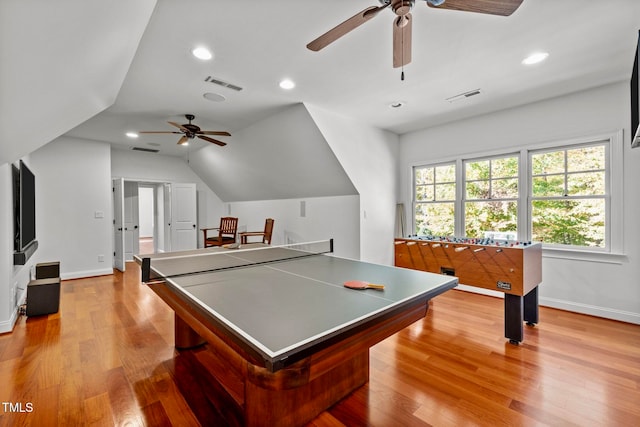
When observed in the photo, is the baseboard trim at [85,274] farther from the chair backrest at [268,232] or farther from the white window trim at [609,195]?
the white window trim at [609,195]

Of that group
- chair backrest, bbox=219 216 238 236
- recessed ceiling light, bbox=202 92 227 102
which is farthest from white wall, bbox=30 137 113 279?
recessed ceiling light, bbox=202 92 227 102

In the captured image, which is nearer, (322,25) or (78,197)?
(322,25)

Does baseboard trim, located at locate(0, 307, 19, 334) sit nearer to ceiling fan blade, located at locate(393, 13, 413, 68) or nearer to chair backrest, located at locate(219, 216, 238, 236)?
chair backrest, located at locate(219, 216, 238, 236)

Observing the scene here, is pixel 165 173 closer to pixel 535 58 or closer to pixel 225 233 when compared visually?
pixel 225 233

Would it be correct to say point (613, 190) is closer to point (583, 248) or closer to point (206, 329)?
point (583, 248)

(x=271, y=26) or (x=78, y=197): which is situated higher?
(x=271, y=26)

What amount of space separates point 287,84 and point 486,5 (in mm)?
2177

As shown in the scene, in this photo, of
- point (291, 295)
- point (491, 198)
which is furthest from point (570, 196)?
point (291, 295)

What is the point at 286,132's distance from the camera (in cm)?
448

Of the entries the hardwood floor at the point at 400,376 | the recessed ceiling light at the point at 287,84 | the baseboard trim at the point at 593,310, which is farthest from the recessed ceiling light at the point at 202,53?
the baseboard trim at the point at 593,310

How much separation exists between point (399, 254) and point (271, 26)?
255 cm

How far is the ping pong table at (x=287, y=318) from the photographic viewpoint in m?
1.00

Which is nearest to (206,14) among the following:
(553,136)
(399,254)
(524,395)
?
(399,254)

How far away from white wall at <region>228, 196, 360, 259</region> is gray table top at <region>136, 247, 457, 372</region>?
2.32 metres
